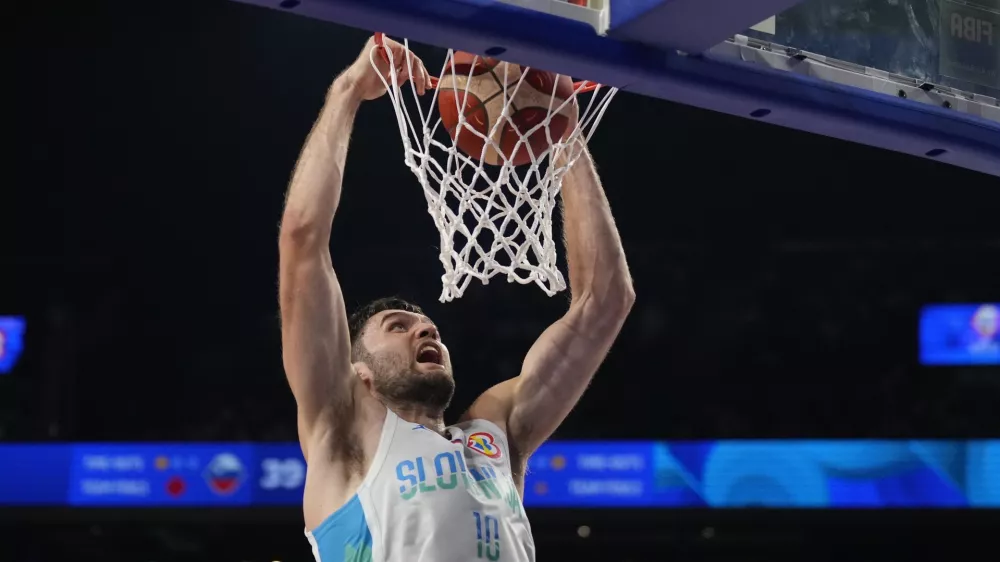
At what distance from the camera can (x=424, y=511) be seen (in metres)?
2.69

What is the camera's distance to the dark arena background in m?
7.60

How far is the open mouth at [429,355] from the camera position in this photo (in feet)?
9.82

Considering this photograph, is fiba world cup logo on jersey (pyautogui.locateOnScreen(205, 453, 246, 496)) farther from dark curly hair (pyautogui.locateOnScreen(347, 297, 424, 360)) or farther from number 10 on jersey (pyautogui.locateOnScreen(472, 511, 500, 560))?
number 10 on jersey (pyautogui.locateOnScreen(472, 511, 500, 560))

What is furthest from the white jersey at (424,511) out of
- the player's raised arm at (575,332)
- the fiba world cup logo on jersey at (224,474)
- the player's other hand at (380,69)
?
the fiba world cup logo on jersey at (224,474)

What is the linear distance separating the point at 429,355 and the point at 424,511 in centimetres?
45

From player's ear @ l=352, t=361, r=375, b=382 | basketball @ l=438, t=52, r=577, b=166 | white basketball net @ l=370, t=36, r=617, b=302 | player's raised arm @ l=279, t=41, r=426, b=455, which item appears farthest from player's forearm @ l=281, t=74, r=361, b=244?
player's ear @ l=352, t=361, r=375, b=382

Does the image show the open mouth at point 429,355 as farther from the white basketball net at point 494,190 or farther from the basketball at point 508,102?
the basketball at point 508,102

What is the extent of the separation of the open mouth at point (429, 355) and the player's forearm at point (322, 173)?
37 centimetres

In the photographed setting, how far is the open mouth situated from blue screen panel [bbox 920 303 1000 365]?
534cm

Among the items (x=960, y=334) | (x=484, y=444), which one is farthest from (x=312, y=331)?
(x=960, y=334)

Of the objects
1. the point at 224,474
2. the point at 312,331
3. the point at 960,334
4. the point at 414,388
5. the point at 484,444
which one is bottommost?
the point at 224,474

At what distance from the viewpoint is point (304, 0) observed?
2.14m

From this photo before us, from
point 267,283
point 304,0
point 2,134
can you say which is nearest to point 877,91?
point 304,0

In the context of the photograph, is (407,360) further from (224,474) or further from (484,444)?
(224,474)
